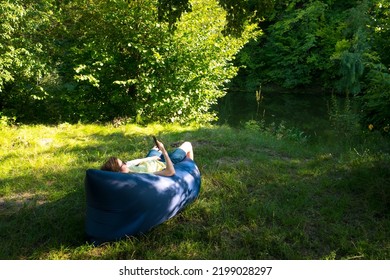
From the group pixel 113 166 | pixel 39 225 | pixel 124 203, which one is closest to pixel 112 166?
pixel 113 166

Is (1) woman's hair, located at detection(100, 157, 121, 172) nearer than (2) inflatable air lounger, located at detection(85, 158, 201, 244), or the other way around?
(2) inflatable air lounger, located at detection(85, 158, 201, 244)

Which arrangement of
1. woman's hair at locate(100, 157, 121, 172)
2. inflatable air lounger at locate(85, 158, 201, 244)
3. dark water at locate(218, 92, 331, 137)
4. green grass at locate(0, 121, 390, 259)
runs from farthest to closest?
dark water at locate(218, 92, 331, 137) → woman's hair at locate(100, 157, 121, 172) → green grass at locate(0, 121, 390, 259) → inflatable air lounger at locate(85, 158, 201, 244)

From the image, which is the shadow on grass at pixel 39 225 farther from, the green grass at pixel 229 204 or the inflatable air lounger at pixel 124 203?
the inflatable air lounger at pixel 124 203

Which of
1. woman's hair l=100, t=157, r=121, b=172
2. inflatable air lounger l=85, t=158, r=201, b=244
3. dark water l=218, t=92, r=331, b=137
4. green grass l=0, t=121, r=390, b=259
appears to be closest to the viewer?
inflatable air lounger l=85, t=158, r=201, b=244

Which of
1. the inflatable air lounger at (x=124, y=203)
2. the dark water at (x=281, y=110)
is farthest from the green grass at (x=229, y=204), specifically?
the dark water at (x=281, y=110)

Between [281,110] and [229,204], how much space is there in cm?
1976

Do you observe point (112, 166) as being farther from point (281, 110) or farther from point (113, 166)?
point (281, 110)

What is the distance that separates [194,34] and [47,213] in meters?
7.43

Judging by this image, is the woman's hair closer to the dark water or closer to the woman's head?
the woman's head

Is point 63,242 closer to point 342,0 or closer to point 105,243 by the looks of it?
point 105,243

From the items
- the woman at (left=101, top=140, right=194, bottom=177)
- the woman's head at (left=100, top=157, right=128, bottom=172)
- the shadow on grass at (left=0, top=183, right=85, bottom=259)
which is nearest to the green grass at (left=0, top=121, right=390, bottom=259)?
the shadow on grass at (left=0, top=183, right=85, bottom=259)

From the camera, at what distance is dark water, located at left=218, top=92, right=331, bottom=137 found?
19406 mm

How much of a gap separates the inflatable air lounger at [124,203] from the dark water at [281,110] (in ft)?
42.9

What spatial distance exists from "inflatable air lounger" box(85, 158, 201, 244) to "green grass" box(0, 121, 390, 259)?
149 mm
